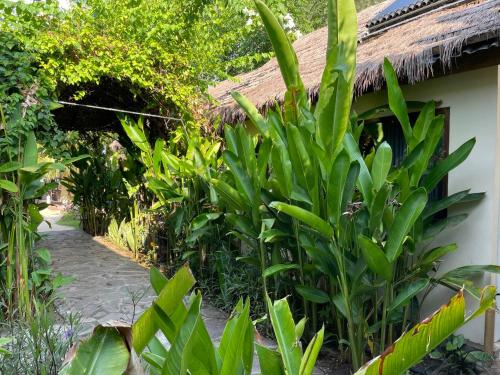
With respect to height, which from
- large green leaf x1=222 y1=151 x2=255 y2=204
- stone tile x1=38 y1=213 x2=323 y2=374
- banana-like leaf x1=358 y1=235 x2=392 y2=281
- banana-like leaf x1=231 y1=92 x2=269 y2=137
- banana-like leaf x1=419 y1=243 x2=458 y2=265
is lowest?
stone tile x1=38 y1=213 x2=323 y2=374

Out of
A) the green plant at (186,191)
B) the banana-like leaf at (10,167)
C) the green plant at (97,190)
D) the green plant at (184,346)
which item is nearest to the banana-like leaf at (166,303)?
the green plant at (184,346)

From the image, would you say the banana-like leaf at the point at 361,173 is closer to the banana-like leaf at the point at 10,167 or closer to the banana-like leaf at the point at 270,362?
the banana-like leaf at the point at 270,362

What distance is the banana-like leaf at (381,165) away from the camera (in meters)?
3.44

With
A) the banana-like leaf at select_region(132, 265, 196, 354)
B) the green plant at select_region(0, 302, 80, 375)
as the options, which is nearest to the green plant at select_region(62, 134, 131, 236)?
the green plant at select_region(0, 302, 80, 375)

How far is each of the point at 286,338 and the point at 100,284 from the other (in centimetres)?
528

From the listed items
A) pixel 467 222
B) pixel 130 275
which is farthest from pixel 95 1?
pixel 467 222

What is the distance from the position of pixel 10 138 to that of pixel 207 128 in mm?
3611

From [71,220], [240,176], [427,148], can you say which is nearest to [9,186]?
[240,176]

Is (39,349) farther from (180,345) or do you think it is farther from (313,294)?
(313,294)

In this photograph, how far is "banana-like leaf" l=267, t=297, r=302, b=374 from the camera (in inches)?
63.4

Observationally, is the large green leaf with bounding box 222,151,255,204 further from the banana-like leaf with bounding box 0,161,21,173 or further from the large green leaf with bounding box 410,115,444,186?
the banana-like leaf with bounding box 0,161,21,173

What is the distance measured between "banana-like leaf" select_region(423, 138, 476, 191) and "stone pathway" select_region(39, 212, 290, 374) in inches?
83.1

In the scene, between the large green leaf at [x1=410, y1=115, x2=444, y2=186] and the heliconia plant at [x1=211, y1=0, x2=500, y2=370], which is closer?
the heliconia plant at [x1=211, y1=0, x2=500, y2=370]

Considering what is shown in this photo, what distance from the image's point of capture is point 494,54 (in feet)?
12.1
